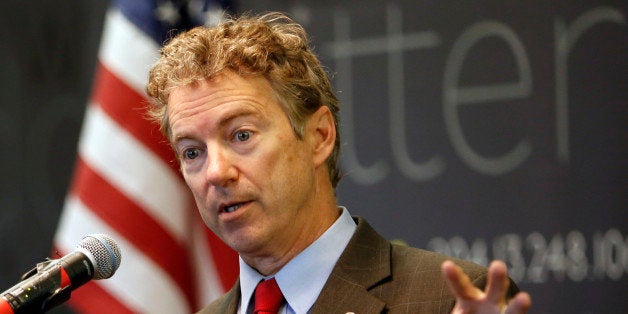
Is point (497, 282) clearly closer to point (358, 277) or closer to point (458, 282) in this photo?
point (458, 282)

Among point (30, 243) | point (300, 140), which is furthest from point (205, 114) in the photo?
point (30, 243)

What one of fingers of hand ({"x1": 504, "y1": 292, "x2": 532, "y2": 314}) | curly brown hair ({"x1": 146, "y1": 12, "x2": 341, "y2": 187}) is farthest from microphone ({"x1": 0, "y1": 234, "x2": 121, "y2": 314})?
fingers of hand ({"x1": 504, "y1": 292, "x2": 532, "y2": 314})

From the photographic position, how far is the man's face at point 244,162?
2219 mm

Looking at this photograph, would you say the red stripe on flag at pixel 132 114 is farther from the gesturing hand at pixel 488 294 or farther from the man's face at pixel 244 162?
Answer: the gesturing hand at pixel 488 294

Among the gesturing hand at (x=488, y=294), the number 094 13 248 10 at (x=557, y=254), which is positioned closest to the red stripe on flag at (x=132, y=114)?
the number 094 13 248 10 at (x=557, y=254)

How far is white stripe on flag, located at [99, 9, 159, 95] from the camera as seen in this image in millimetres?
3725

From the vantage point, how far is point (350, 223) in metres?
2.41

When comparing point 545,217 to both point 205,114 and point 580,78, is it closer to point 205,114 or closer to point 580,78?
point 580,78

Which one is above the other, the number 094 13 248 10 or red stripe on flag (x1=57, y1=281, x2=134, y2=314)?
the number 094 13 248 10

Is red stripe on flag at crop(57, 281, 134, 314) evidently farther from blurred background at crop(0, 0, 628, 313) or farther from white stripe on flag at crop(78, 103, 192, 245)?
blurred background at crop(0, 0, 628, 313)

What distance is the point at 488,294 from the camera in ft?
5.54

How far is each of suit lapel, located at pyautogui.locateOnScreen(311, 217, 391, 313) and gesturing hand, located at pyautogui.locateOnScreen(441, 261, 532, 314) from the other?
481mm

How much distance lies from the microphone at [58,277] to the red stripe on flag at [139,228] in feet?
5.40

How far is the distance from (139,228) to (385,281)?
64.5 inches
